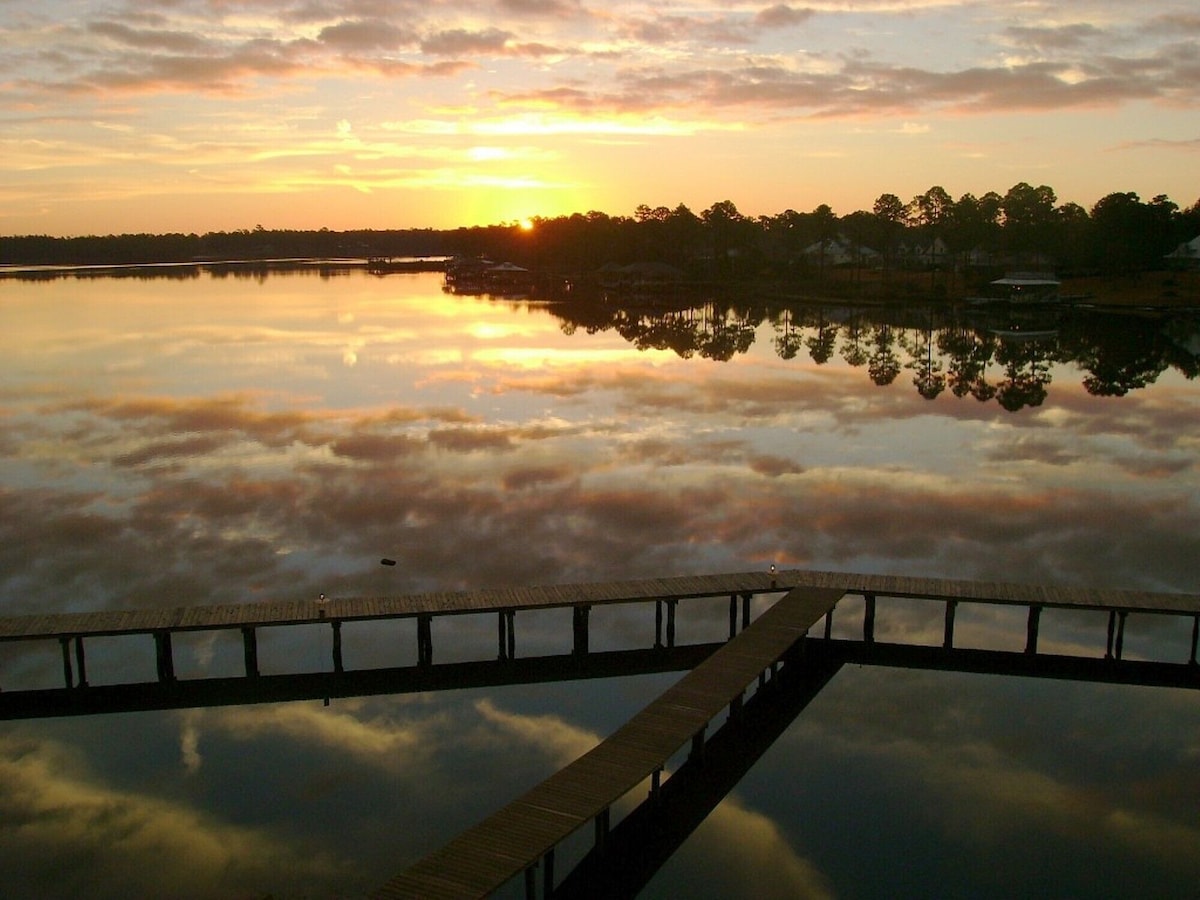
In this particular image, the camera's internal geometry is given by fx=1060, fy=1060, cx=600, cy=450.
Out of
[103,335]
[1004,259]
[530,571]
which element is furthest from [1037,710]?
[1004,259]

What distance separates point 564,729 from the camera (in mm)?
14898

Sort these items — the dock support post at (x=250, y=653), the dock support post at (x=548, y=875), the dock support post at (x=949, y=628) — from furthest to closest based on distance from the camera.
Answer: the dock support post at (x=949, y=628) < the dock support post at (x=250, y=653) < the dock support post at (x=548, y=875)

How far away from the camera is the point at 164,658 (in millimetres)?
15836

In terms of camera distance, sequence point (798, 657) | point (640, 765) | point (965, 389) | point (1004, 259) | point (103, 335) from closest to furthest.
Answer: point (640, 765) → point (798, 657) → point (965, 389) → point (103, 335) → point (1004, 259)

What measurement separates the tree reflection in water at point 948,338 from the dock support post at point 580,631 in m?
25.5

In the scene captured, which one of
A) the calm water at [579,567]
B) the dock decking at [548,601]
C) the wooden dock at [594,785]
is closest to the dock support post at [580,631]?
the dock decking at [548,601]

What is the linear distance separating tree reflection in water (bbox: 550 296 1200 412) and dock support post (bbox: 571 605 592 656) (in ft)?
83.7

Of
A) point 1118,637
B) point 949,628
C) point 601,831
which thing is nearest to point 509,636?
point 601,831

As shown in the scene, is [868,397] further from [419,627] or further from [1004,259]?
[1004,259]

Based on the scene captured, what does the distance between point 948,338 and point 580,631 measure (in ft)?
158

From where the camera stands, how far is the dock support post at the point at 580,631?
1684 centimetres

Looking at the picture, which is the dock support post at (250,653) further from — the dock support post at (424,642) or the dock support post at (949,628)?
the dock support post at (949,628)

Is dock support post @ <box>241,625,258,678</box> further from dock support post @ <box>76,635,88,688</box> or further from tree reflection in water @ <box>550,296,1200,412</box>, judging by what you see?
tree reflection in water @ <box>550,296,1200,412</box>

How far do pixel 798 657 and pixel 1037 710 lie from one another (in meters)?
3.58
